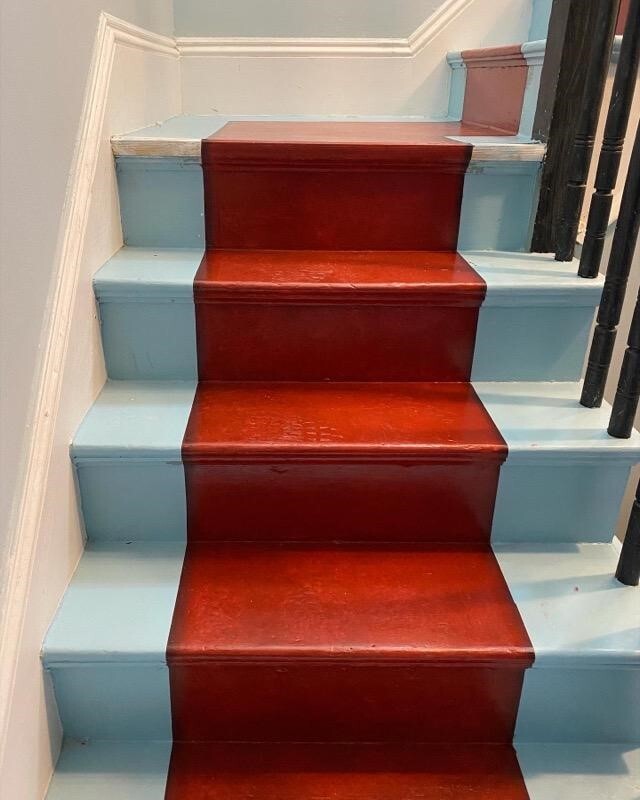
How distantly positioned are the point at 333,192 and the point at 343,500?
642mm

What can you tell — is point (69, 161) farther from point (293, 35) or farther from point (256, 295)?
point (293, 35)

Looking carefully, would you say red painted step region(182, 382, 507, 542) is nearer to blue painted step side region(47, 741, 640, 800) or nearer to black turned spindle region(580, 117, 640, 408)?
black turned spindle region(580, 117, 640, 408)

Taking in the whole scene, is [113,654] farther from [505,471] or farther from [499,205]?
[499,205]

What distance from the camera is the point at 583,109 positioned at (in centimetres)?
126

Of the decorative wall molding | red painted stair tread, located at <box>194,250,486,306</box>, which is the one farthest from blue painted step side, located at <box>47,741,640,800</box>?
the decorative wall molding

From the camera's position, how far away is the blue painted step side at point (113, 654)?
3.23ft

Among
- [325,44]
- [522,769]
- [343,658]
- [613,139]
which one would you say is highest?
[325,44]

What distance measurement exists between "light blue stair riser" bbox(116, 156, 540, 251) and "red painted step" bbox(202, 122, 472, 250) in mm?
29

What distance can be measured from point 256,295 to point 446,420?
16.3 inches

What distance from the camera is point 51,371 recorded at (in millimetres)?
1020

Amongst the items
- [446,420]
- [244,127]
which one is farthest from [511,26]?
[446,420]

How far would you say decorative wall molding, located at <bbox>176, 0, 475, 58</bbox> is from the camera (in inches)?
86.6

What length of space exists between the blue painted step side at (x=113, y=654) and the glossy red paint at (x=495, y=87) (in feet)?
4.29

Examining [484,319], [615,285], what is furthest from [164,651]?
[615,285]
